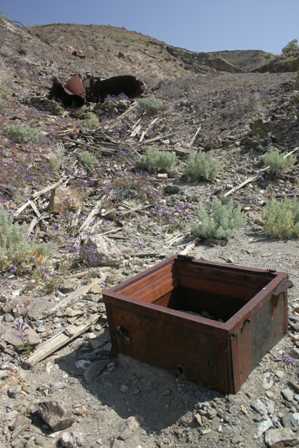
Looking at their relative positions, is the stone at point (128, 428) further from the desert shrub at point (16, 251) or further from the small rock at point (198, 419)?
the desert shrub at point (16, 251)

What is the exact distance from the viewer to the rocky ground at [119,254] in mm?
2420

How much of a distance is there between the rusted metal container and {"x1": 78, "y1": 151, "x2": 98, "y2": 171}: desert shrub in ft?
15.7

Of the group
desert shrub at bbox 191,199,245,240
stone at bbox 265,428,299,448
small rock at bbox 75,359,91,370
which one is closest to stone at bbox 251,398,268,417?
stone at bbox 265,428,299,448

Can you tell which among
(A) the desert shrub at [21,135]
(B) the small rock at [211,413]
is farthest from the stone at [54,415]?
(A) the desert shrub at [21,135]

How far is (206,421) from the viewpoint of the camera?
2.38 m

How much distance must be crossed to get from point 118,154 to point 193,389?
6.54 meters

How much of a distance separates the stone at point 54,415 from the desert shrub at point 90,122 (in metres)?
8.61

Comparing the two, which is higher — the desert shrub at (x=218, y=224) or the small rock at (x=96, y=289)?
the desert shrub at (x=218, y=224)

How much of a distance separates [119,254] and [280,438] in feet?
8.89

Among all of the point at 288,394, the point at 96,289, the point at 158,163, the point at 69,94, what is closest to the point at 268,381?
the point at 288,394

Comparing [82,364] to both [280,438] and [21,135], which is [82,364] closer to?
[280,438]

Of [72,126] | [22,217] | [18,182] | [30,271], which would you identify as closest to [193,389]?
[30,271]

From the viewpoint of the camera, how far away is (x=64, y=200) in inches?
239

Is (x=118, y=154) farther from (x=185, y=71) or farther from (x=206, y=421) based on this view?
(x=185, y=71)
